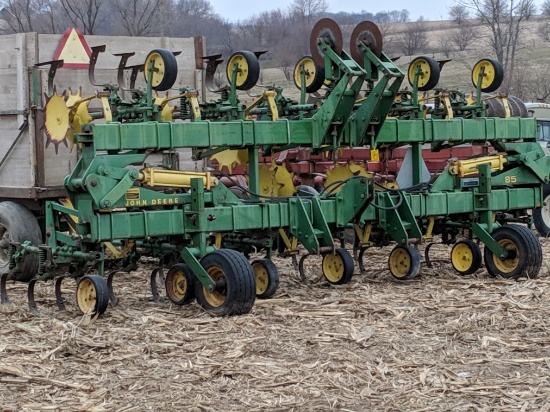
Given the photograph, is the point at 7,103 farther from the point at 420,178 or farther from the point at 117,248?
the point at 420,178

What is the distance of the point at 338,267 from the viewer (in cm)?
1167

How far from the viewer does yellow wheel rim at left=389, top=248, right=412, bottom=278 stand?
11880 millimetres

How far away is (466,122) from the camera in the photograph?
1255cm

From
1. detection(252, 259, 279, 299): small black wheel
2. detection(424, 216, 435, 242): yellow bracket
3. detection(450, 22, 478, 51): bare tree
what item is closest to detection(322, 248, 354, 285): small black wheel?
detection(252, 259, 279, 299): small black wheel

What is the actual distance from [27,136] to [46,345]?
14.0 ft

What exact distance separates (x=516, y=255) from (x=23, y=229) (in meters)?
5.29

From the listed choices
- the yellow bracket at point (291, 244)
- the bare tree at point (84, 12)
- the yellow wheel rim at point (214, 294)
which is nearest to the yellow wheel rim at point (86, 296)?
the yellow wheel rim at point (214, 294)

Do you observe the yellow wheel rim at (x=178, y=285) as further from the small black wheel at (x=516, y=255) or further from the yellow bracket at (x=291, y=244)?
the small black wheel at (x=516, y=255)

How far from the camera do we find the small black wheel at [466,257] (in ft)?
39.8

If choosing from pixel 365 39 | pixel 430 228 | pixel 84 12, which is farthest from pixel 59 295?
→ pixel 84 12

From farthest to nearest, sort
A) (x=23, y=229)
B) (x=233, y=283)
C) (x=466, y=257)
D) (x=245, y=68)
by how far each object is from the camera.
→ (x=23, y=229) → (x=466, y=257) → (x=245, y=68) → (x=233, y=283)

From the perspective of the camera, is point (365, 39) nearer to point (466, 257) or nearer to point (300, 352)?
point (466, 257)

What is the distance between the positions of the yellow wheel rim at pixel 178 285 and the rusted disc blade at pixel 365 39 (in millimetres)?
2971

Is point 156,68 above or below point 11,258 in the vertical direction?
above
